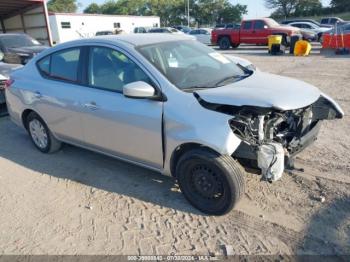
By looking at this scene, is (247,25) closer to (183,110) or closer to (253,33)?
(253,33)

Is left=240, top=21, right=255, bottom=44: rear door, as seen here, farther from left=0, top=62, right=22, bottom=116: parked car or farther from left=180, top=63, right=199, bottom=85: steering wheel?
left=180, top=63, right=199, bottom=85: steering wheel

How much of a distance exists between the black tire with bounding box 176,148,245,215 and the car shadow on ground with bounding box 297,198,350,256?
711mm

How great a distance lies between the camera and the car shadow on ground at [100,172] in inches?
147

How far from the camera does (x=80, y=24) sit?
3566 cm

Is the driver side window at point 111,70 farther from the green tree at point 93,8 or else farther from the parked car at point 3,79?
the green tree at point 93,8

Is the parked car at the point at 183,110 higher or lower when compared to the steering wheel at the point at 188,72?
lower

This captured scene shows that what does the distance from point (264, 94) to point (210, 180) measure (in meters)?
0.97

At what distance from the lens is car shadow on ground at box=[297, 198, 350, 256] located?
276 cm

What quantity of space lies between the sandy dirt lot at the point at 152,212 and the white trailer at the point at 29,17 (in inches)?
629

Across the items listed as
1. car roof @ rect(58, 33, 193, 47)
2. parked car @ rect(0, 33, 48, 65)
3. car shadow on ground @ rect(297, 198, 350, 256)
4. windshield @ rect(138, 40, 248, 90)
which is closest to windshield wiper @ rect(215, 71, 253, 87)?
windshield @ rect(138, 40, 248, 90)

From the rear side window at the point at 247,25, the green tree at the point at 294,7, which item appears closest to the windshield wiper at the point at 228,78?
the rear side window at the point at 247,25

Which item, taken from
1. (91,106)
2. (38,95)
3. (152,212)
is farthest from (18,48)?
(152,212)

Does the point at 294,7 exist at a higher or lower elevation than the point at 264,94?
lower

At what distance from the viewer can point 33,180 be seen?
14.1 ft
